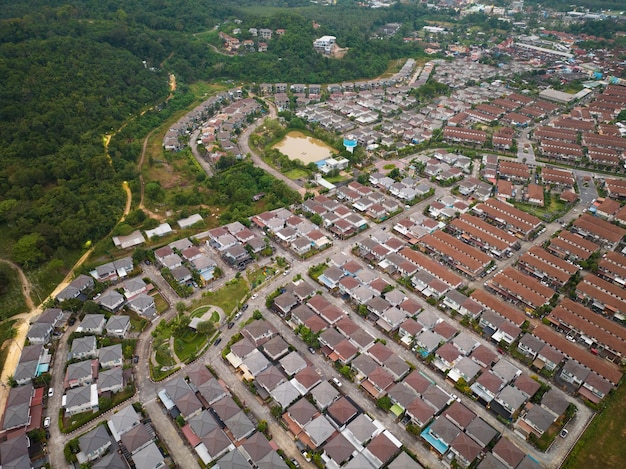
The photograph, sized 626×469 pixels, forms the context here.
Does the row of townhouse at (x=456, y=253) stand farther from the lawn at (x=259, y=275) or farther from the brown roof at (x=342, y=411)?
the brown roof at (x=342, y=411)

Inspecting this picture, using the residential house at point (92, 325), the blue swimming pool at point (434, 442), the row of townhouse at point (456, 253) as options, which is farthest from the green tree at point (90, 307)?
the row of townhouse at point (456, 253)

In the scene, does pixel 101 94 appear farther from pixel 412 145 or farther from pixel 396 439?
pixel 396 439

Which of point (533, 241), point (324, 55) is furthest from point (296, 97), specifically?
point (533, 241)

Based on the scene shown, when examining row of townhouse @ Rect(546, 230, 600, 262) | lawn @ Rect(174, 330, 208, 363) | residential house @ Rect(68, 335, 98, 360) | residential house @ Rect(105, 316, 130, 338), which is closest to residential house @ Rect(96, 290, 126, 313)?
residential house @ Rect(105, 316, 130, 338)

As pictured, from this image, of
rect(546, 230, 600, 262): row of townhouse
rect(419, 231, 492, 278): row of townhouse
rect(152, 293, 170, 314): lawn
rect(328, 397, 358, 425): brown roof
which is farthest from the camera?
rect(546, 230, 600, 262): row of townhouse

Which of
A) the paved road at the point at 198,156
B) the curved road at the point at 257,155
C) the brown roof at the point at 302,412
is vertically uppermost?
the brown roof at the point at 302,412

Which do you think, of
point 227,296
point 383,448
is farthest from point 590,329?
point 227,296

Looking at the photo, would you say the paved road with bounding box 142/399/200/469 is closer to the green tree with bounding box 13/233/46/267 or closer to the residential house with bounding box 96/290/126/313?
the residential house with bounding box 96/290/126/313
